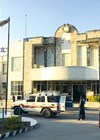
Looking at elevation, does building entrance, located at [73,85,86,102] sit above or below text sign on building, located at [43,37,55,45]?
below

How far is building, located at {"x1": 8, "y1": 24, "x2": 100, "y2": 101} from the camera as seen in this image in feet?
139

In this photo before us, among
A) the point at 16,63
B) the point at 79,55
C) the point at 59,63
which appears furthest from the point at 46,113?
the point at 16,63

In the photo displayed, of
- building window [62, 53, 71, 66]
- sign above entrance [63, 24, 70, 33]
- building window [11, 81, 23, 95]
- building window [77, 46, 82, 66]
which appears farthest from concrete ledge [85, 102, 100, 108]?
building window [11, 81, 23, 95]

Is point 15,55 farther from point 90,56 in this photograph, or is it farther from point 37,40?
point 90,56

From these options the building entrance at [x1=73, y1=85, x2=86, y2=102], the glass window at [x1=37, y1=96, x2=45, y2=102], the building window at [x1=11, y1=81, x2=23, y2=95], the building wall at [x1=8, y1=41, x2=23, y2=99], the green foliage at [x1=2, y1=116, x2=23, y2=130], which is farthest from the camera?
the building wall at [x1=8, y1=41, x2=23, y2=99]

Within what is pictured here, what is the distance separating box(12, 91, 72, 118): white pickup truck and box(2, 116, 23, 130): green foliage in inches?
269

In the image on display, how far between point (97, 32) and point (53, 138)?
96.5 ft

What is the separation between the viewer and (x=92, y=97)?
39.7 m

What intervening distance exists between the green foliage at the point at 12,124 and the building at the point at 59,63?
84.0 feet

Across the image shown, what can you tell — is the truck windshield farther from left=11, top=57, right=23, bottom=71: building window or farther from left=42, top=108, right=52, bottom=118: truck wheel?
left=11, top=57, right=23, bottom=71: building window

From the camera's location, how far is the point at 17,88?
1891 inches

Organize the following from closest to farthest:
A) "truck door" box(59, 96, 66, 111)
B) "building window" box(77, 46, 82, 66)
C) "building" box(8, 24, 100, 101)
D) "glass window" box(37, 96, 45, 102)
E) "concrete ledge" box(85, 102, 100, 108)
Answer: "truck door" box(59, 96, 66, 111) → "glass window" box(37, 96, 45, 102) → "concrete ledge" box(85, 102, 100, 108) → "building" box(8, 24, 100, 101) → "building window" box(77, 46, 82, 66)

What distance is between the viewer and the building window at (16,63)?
48.0 metres

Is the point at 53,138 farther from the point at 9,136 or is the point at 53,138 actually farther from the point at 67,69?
the point at 67,69
